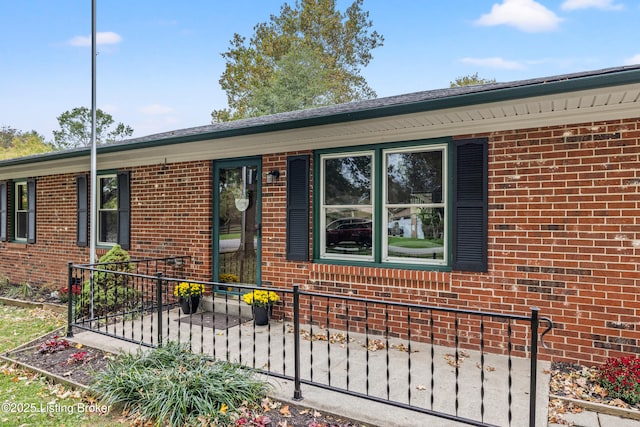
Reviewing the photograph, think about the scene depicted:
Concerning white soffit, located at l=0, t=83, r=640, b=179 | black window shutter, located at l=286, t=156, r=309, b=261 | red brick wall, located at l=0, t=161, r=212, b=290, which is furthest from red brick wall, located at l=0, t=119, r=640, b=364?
red brick wall, located at l=0, t=161, r=212, b=290

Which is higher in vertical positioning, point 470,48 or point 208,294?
point 470,48

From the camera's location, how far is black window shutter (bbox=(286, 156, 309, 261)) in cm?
→ 547

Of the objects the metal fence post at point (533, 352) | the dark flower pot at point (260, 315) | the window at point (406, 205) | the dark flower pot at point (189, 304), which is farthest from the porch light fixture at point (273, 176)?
the metal fence post at point (533, 352)

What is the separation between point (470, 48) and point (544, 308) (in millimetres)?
26661

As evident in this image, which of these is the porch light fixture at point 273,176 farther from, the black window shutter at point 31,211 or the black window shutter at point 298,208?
the black window shutter at point 31,211

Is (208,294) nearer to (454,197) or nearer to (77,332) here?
(77,332)

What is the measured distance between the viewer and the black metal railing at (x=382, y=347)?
301 centimetres

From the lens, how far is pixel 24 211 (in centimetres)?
944

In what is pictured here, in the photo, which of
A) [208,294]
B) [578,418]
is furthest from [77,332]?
[578,418]

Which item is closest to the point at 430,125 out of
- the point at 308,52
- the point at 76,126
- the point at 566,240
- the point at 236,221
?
the point at 566,240

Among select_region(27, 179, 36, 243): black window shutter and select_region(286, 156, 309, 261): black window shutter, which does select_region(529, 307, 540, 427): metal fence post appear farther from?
select_region(27, 179, 36, 243): black window shutter

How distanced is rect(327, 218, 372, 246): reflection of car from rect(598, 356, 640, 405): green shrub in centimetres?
272

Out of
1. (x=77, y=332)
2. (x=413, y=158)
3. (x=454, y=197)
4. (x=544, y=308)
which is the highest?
(x=413, y=158)

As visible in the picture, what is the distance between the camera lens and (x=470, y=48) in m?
26.7
